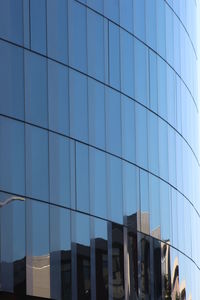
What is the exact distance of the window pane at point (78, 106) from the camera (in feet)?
116

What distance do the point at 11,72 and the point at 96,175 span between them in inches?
209

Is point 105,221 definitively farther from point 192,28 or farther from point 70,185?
point 192,28

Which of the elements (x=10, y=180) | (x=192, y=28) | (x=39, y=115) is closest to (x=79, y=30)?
(x=39, y=115)

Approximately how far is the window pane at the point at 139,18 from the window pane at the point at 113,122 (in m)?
3.50

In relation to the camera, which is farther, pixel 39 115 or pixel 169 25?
pixel 169 25

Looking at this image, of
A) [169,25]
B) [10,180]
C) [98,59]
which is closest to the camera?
[10,180]

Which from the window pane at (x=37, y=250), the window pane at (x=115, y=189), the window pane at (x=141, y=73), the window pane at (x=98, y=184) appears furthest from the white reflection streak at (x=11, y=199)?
the window pane at (x=141, y=73)

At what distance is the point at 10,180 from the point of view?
3200 centimetres

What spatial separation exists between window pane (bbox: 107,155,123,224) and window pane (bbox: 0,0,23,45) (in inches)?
243

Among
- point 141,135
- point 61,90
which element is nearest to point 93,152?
point 61,90

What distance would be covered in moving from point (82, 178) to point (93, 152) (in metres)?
1.26

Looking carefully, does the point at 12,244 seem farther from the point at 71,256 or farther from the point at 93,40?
the point at 93,40

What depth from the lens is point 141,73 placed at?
41094mm

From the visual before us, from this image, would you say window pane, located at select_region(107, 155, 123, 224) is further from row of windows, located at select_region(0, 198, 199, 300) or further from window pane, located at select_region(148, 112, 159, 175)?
window pane, located at select_region(148, 112, 159, 175)
